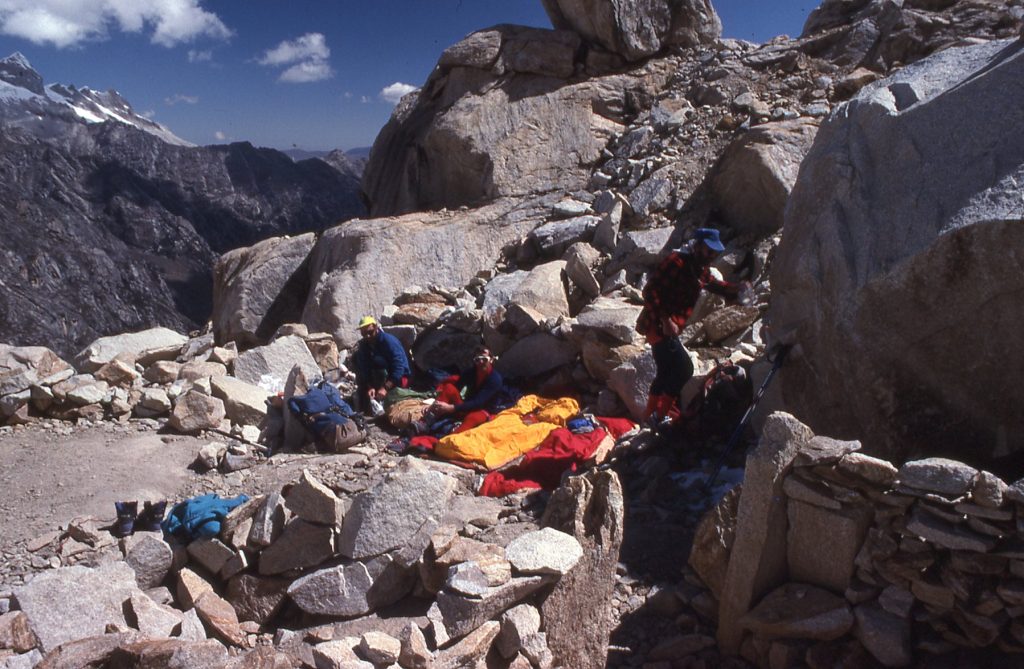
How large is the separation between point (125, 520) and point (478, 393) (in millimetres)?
3086

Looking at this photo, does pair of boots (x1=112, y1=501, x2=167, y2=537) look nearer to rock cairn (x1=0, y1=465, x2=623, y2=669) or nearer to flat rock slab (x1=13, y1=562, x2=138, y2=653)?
rock cairn (x1=0, y1=465, x2=623, y2=669)

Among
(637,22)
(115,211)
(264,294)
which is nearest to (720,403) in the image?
(264,294)

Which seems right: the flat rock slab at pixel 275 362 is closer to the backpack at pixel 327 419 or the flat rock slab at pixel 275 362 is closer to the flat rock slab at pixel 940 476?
the backpack at pixel 327 419

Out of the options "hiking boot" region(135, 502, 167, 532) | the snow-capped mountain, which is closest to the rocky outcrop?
"hiking boot" region(135, 502, 167, 532)

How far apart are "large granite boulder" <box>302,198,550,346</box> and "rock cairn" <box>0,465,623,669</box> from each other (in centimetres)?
519

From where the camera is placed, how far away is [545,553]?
3797 millimetres

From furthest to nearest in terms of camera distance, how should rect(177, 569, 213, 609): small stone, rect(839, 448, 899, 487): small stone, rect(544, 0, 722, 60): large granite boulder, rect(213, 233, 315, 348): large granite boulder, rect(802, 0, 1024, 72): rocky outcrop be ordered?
rect(544, 0, 722, 60): large granite boulder
rect(213, 233, 315, 348): large granite boulder
rect(802, 0, 1024, 72): rocky outcrop
rect(177, 569, 213, 609): small stone
rect(839, 448, 899, 487): small stone

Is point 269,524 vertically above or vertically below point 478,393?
below

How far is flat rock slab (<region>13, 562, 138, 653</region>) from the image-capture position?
3660 millimetres

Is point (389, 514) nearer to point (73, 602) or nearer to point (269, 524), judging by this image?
point (269, 524)

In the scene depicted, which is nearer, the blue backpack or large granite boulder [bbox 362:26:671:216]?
the blue backpack

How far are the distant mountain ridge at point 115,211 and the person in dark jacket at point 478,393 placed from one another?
13551 millimetres

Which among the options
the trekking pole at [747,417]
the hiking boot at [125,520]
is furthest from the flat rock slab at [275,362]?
the trekking pole at [747,417]

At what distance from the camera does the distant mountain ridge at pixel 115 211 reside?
1823cm
